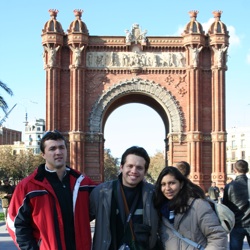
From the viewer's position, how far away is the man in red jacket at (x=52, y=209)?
196 inches

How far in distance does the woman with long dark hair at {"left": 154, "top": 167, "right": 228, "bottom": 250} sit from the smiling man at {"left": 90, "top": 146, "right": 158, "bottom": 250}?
0.38 ft

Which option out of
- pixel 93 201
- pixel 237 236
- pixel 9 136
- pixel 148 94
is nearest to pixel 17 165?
pixel 148 94

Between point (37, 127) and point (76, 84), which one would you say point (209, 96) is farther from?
point (37, 127)

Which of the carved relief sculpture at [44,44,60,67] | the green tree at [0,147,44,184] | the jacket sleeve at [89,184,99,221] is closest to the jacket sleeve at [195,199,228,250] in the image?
the jacket sleeve at [89,184,99,221]

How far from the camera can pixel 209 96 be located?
112 ft

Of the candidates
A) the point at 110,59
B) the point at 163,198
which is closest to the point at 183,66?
the point at 110,59

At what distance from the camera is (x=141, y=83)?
34.0 meters

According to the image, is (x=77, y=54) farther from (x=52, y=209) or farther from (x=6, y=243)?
(x=52, y=209)

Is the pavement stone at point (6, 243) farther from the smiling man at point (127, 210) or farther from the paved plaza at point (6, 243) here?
the smiling man at point (127, 210)

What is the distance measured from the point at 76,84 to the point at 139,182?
94.0 ft

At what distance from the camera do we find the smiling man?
5035 mm

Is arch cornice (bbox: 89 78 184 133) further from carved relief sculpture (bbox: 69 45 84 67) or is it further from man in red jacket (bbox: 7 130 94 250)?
man in red jacket (bbox: 7 130 94 250)

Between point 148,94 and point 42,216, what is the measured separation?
29359mm

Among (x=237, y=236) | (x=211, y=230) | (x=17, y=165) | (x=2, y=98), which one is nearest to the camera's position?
(x=211, y=230)
